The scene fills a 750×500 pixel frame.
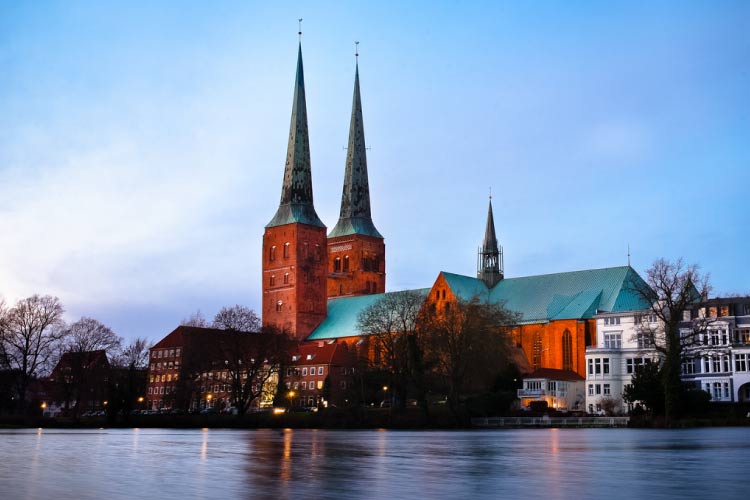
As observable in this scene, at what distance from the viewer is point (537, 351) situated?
105750mm

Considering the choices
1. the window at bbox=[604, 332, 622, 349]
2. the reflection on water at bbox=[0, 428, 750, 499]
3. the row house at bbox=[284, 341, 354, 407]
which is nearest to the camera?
the reflection on water at bbox=[0, 428, 750, 499]

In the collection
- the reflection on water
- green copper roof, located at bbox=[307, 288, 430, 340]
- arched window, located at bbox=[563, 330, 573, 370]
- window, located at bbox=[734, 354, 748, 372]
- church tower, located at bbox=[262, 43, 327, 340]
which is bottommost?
the reflection on water

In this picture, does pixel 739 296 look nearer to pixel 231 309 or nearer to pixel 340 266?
pixel 231 309

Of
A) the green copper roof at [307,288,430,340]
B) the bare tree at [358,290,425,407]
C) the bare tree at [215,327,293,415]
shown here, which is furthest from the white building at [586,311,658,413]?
the green copper roof at [307,288,430,340]

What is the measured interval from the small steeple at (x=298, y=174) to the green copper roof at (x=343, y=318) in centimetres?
1208

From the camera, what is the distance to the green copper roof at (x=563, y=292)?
99.3 metres

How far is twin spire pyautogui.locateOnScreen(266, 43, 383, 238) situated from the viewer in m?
132

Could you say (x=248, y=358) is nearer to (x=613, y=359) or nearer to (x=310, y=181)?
(x=613, y=359)

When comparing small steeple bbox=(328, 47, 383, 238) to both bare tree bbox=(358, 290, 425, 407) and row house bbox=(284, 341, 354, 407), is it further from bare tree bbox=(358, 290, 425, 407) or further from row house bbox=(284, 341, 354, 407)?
bare tree bbox=(358, 290, 425, 407)

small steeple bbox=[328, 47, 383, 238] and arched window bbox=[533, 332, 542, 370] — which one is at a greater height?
small steeple bbox=[328, 47, 383, 238]

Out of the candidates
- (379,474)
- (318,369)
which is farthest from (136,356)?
(379,474)

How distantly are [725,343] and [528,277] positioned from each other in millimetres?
37259

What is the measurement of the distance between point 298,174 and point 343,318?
2142 cm

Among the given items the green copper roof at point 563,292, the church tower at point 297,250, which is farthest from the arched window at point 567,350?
the church tower at point 297,250
